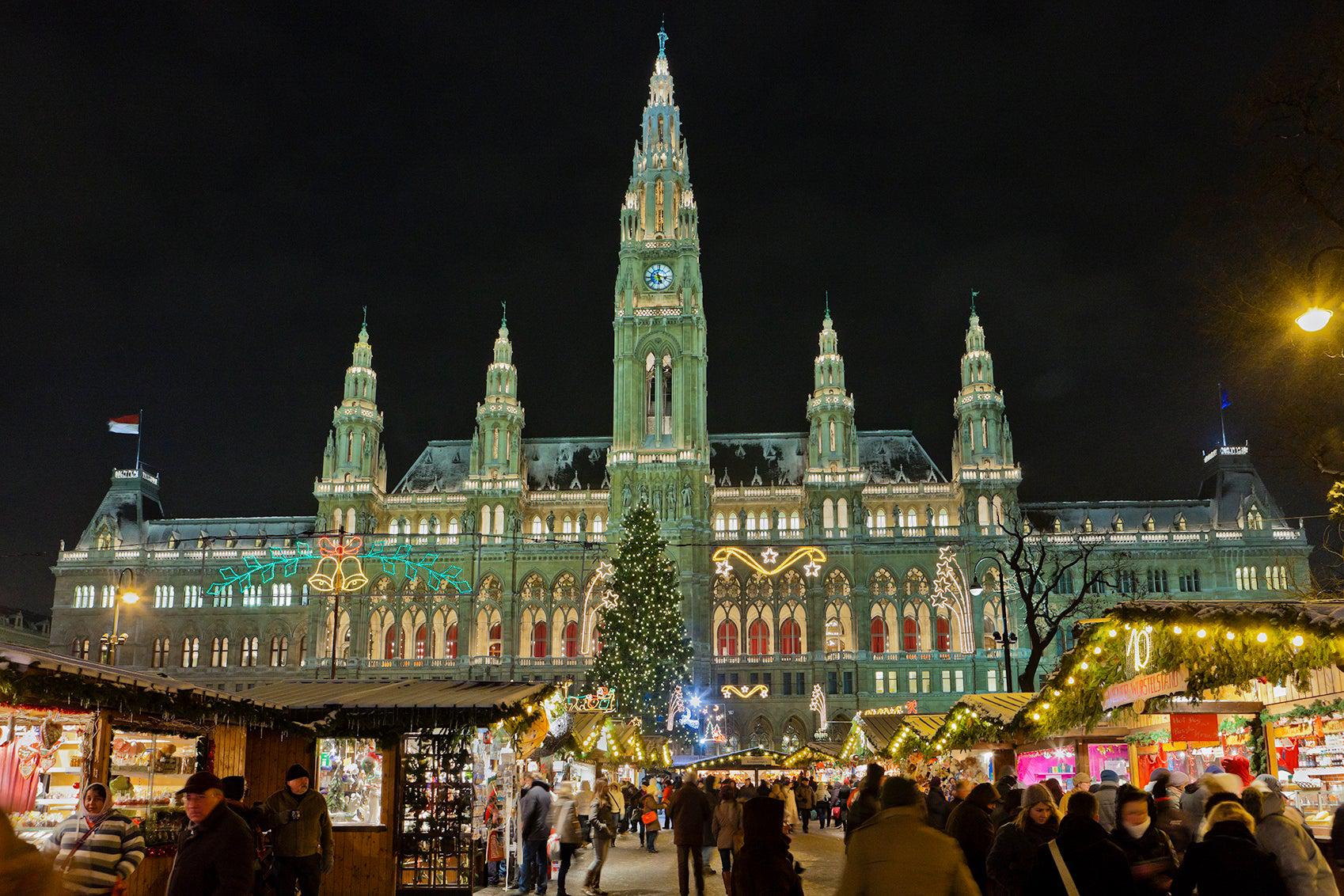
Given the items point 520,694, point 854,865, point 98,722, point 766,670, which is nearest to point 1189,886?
point 854,865

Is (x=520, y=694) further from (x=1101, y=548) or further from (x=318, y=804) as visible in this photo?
(x=1101, y=548)

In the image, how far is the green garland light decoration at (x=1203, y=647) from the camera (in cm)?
1168

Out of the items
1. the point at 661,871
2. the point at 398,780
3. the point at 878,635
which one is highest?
the point at 878,635

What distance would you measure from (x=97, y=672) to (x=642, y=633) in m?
46.0

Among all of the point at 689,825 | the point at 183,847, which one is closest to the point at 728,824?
the point at 689,825

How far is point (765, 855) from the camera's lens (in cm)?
989

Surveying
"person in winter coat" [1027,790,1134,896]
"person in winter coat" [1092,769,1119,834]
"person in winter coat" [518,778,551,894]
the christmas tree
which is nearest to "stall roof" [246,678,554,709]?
"person in winter coat" [518,778,551,894]

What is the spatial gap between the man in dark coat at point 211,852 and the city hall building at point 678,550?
206ft

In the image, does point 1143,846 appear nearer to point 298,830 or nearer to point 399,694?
point 298,830

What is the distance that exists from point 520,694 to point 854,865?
1209cm

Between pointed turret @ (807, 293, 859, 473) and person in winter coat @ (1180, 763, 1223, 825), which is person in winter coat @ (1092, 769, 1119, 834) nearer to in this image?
person in winter coat @ (1180, 763, 1223, 825)

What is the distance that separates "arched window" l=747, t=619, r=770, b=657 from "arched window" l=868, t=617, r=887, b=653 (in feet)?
19.9

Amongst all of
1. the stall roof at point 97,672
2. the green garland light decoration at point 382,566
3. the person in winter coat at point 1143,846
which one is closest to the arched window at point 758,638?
the green garland light decoration at point 382,566

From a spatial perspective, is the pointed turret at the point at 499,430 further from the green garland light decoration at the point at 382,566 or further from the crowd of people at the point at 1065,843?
the crowd of people at the point at 1065,843
